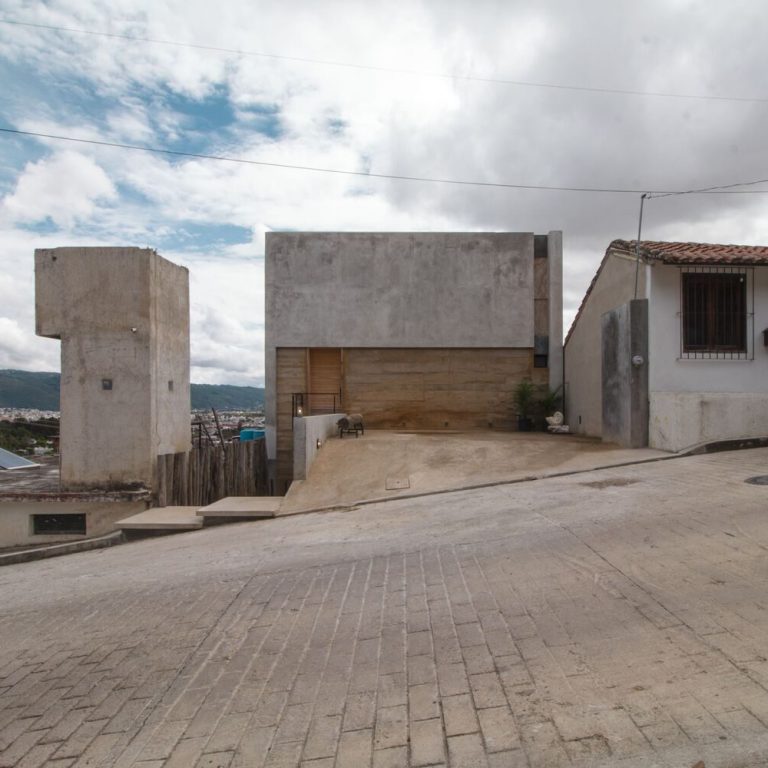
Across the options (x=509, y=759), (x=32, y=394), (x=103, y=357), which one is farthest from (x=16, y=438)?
(x=32, y=394)

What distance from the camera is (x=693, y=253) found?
40.6 ft

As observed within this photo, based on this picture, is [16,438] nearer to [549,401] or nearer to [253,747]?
[549,401]

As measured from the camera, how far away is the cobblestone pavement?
315 cm

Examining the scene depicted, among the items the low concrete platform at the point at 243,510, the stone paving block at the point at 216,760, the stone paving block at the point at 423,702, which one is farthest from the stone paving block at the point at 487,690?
→ the low concrete platform at the point at 243,510

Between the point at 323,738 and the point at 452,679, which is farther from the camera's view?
the point at 452,679

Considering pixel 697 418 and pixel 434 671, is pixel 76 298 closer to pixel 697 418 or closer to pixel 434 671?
pixel 434 671

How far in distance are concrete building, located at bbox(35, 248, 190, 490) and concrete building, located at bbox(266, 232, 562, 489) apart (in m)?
7.19

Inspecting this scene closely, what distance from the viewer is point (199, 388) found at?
209 feet

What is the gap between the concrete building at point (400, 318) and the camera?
18609 millimetres

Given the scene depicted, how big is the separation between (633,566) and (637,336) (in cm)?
793

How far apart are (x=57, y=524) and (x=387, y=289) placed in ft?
34.9

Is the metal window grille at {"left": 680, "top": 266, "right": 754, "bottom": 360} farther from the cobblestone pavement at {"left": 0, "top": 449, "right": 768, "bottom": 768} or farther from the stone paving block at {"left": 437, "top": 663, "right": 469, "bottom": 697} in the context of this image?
the stone paving block at {"left": 437, "top": 663, "right": 469, "bottom": 697}

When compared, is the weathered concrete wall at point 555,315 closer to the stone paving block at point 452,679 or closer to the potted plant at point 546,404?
the potted plant at point 546,404

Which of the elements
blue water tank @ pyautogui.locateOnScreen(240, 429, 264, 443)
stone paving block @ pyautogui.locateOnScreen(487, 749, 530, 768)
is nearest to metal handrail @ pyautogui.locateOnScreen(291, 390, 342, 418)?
blue water tank @ pyautogui.locateOnScreen(240, 429, 264, 443)
